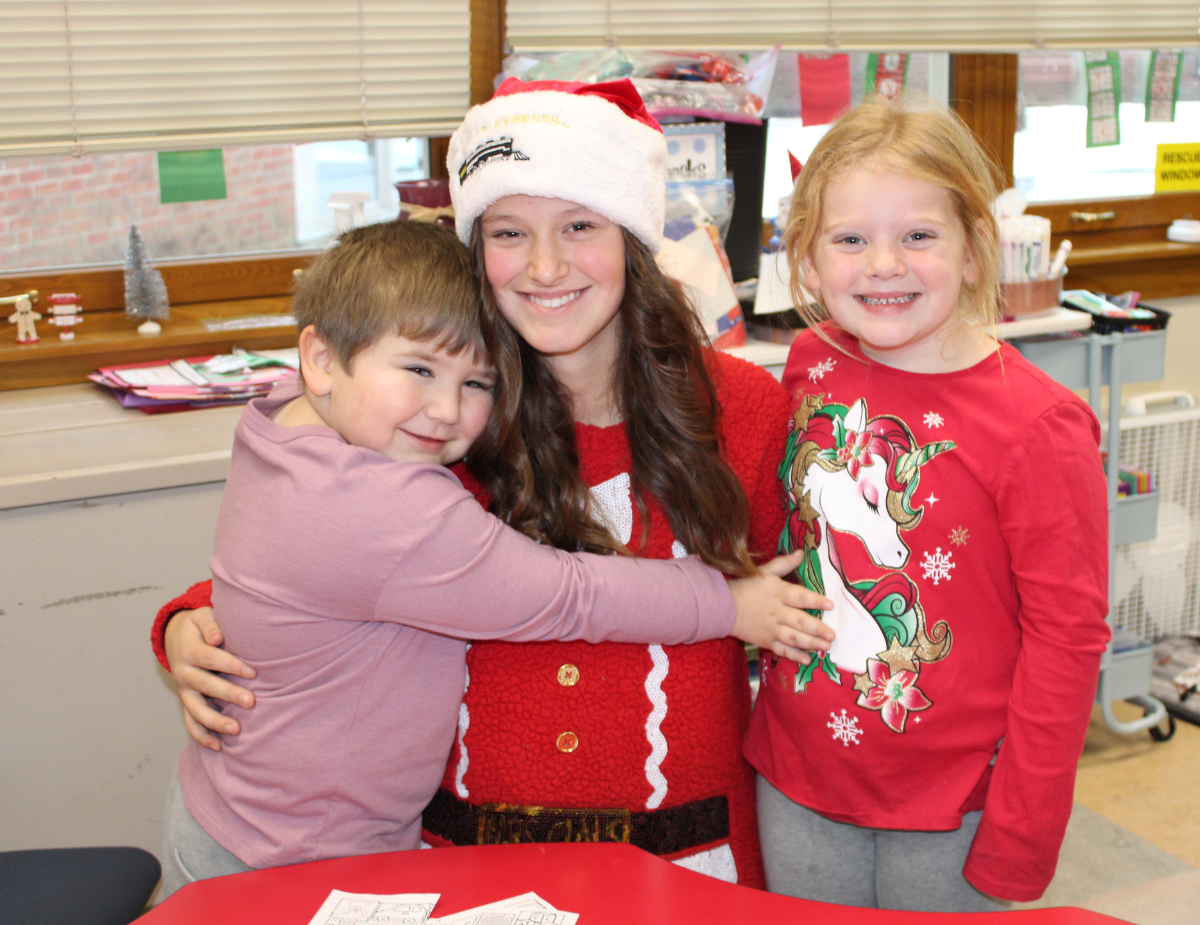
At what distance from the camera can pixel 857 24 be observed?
2611 millimetres

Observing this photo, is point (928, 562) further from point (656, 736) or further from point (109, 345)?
point (109, 345)

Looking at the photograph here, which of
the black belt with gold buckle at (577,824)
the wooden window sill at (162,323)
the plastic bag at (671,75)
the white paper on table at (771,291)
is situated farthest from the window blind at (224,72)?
the black belt with gold buckle at (577,824)

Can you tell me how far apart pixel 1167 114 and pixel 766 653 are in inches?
103

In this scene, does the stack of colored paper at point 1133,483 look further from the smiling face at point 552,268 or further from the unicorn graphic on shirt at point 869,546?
the smiling face at point 552,268

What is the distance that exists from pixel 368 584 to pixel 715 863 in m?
0.54

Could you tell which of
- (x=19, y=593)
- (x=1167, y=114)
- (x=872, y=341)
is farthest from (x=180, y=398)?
(x=1167, y=114)

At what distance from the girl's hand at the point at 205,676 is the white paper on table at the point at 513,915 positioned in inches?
13.7

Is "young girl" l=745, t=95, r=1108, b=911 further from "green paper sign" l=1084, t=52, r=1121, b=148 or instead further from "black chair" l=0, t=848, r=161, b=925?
"green paper sign" l=1084, t=52, r=1121, b=148

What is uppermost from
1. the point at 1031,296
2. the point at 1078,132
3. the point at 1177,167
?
the point at 1078,132

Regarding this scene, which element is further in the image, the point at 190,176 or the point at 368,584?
the point at 190,176

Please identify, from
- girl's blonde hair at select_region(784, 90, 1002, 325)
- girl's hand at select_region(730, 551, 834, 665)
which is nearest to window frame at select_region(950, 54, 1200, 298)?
girl's blonde hair at select_region(784, 90, 1002, 325)

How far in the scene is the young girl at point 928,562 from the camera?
3.66 feet

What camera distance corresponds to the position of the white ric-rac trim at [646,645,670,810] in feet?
3.99

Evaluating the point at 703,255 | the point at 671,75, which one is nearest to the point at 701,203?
the point at 703,255
